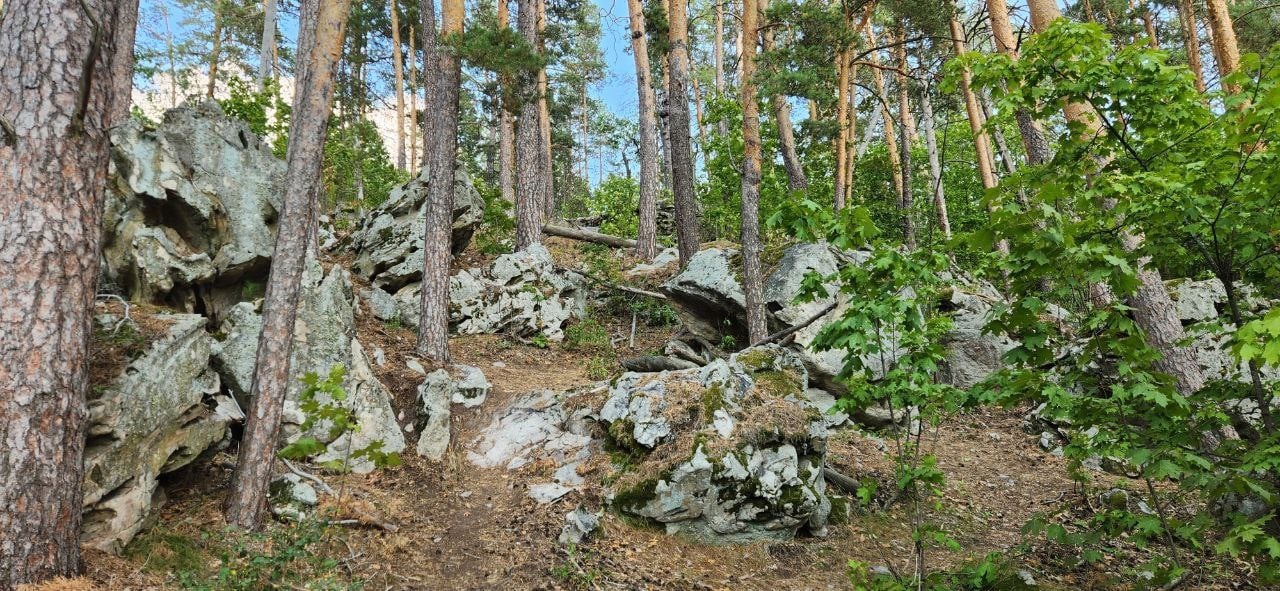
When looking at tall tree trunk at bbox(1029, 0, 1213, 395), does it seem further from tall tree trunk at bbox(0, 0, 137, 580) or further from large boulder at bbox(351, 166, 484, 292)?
large boulder at bbox(351, 166, 484, 292)

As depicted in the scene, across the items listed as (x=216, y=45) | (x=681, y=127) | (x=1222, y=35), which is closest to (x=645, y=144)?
(x=681, y=127)

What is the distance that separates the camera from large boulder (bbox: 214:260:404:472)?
19.4ft

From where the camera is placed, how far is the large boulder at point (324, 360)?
5.90m

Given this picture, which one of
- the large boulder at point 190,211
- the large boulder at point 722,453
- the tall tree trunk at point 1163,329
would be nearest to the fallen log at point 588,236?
the large boulder at point 190,211

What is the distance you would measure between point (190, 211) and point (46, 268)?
455cm

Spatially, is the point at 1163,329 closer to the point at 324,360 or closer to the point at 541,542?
the point at 541,542

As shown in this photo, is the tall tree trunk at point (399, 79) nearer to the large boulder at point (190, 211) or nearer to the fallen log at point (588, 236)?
the fallen log at point (588, 236)

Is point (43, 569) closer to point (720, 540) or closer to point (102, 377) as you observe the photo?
point (102, 377)

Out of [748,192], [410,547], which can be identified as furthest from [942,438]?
[410,547]

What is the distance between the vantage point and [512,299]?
11.2 meters

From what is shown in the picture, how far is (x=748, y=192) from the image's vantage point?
9.07 metres

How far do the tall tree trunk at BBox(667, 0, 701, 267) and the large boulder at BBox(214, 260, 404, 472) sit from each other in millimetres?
6349

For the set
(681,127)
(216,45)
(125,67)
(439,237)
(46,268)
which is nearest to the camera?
(46,268)

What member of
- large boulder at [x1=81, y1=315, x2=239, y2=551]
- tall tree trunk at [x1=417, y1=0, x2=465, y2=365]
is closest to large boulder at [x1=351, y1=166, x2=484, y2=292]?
tall tree trunk at [x1=417, y1=0, x2=465, y2=365]
